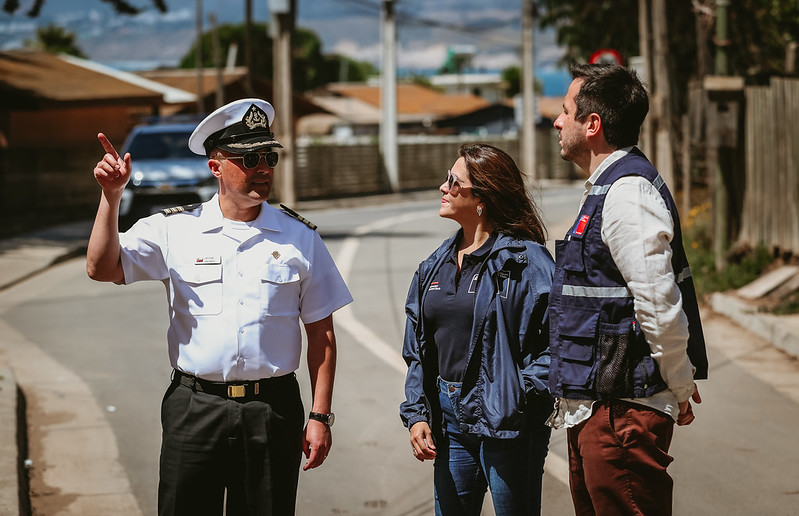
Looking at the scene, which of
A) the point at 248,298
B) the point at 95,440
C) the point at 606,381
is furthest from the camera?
the point at 95,440

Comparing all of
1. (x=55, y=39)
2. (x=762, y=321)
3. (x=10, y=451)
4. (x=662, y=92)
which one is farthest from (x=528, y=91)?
(x=55, y=39)

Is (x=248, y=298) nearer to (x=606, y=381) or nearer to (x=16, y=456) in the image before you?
(x=606, y=381)

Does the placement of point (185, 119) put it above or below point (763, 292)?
above

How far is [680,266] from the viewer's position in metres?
3.32


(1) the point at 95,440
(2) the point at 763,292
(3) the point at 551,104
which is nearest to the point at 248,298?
(1) the point at 95,440

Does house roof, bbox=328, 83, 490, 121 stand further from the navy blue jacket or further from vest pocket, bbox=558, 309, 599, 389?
vest pocket, bbox=558, 309, 599, 389

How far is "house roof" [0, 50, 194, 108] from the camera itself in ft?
83.6

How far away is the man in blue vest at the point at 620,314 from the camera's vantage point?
3193 mm

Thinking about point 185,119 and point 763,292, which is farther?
point 185,119

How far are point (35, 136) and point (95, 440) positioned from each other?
81.2 ft

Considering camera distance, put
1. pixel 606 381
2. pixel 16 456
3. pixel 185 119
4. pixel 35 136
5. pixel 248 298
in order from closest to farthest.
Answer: pixel 606 381 → pixel 248 298 → pixel 16 456 → pixel 185 119 → pixel 35 136

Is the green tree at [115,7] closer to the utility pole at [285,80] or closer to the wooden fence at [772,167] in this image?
the utility pole at [285,80]

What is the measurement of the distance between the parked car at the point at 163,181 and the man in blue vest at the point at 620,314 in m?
13.7

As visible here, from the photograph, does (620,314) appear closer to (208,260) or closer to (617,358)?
(617,358)
